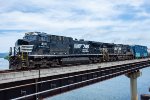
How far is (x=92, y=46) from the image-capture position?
4628 centimetres

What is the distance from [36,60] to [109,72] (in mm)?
13437

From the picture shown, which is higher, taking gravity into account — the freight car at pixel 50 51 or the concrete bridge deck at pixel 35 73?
the freight car at pixel 50 51

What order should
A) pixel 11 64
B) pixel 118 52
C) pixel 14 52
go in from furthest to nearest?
pixel 118 52 → pixel 14 52 → pixel 11 64

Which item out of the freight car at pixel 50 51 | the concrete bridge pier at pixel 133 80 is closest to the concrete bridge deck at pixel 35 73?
the freight car at pixel 50 51

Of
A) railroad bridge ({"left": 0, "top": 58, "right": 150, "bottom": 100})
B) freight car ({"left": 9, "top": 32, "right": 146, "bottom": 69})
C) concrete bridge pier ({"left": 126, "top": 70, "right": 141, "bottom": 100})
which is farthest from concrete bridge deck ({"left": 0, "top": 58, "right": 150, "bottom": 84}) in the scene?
concrete bridge pier ({"left": 126, "top": 70, "right": 141, "bottom": 100})

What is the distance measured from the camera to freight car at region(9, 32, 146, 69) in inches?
1105

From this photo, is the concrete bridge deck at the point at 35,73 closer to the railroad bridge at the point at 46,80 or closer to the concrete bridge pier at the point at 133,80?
the railroad bridge at the point at 46,80

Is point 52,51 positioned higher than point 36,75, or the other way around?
point 52,51

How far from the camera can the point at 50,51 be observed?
108ft

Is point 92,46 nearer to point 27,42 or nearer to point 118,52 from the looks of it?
point 118,52

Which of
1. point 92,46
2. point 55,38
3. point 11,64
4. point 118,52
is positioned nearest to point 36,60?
point 11,64

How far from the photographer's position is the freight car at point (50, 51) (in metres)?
28.1

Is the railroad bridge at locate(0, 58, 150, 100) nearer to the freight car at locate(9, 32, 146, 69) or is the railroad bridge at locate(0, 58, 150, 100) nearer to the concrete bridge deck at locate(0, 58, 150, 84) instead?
the concrete bridge deck at locate(0, 58, 150, 84)

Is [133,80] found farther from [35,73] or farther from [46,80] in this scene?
[35,73]
